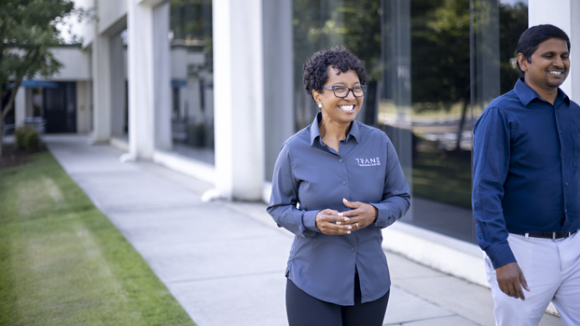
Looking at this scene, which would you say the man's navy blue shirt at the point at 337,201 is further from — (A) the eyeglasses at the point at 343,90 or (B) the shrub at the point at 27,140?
(B) the shrub at the point at 27,140

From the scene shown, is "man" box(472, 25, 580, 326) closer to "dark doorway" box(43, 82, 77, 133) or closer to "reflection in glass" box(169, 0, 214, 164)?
"reflection in glass" box(169, 0, 214, 164)

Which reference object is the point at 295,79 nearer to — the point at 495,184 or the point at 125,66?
the point at 495,184

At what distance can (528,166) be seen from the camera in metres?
2.77

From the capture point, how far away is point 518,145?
9.07ft

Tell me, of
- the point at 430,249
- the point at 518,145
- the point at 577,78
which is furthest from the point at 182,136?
the point at 518,145

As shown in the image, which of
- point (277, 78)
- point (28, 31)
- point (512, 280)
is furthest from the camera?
point (28, 31)

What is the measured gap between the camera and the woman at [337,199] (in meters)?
2.64

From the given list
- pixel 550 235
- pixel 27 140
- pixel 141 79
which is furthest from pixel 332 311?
pixel 27 140

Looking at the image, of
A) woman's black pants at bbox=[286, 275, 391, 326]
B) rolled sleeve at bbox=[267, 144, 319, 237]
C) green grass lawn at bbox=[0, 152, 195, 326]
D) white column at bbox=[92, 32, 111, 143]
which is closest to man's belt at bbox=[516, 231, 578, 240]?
woman's black pants at bbox=[286, 275, 391, 326]

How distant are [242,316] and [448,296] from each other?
5.82ft

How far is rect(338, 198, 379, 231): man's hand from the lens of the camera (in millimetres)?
2518

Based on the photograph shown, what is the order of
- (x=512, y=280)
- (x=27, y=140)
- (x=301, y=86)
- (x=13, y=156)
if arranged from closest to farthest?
(x=512, y=280)
(x=301, y=86)
(x=13, y=156)
(x=27, y=140)

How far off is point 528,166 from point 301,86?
23.0ft

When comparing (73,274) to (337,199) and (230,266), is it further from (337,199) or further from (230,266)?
(337,199)
